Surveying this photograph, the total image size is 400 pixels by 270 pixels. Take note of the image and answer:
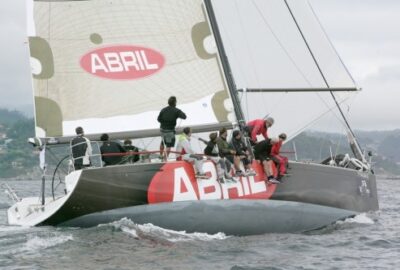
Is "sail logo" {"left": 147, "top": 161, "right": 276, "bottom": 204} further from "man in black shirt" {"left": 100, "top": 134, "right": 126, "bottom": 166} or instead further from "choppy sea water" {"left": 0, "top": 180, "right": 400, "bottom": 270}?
"man in black shirt" {"left": 100, "top": 134, "right": 126, "bottom": 166}

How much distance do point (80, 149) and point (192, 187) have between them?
1.90m

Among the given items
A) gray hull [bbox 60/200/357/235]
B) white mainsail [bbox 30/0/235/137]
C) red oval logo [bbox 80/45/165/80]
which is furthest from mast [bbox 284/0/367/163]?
red oval logo [bbox 80/45/165/80]

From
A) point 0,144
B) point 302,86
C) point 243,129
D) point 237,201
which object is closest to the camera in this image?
point 237,201

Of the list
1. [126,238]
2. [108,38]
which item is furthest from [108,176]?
[108,38]

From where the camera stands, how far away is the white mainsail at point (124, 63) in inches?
553

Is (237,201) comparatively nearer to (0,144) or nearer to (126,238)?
(126,238)

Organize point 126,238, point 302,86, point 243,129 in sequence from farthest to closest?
point 302,86
point 243,129
point 126,238

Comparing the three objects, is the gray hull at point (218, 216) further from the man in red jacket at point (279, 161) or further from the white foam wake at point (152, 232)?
the man in red jacket at point (279, 161)

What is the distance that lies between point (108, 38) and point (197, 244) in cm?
406

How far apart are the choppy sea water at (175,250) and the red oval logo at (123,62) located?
9.25ft

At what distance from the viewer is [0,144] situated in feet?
401

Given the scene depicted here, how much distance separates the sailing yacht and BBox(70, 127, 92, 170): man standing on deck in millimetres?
262

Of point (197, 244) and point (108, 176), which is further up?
point (108, 176)

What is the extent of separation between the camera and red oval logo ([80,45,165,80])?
14.1 m
